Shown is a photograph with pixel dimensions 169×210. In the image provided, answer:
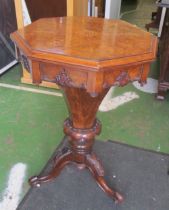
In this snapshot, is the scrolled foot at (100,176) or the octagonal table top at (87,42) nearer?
the octagonal table top at (87,42)

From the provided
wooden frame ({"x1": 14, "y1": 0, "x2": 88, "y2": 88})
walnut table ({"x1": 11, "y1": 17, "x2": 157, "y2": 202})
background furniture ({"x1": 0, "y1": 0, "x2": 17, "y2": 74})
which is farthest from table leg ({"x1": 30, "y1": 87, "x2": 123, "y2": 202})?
background furniture ({"x1": 0, "y1": 0, "x2": 17, "y2": 74})

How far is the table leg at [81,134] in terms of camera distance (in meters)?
1.06

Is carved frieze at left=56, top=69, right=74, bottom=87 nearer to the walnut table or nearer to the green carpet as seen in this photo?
the walnut table

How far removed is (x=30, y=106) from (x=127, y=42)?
129 cm

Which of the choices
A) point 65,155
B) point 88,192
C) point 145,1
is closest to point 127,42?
point 65,155

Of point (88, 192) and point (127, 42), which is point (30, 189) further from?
point (127, 42)

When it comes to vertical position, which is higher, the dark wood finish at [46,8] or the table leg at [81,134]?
the dark wood finish at [46,8]

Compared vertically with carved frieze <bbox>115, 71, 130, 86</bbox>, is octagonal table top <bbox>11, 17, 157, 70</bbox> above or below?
above

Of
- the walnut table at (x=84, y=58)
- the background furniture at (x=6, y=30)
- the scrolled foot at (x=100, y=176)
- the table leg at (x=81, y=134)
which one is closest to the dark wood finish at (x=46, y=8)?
the background furniture at (x=6, y=30)

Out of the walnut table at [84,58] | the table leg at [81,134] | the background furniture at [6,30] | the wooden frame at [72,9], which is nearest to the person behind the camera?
the walnut table at [84,58]

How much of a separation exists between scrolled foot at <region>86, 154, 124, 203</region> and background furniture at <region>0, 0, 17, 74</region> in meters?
1.59

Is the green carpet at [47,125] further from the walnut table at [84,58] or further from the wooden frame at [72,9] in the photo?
the walnut table at [84,58]

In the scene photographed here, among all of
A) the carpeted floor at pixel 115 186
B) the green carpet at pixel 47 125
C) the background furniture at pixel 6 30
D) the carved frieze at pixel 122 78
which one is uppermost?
the carved frieze at pixel 122 78

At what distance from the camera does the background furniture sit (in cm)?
241
